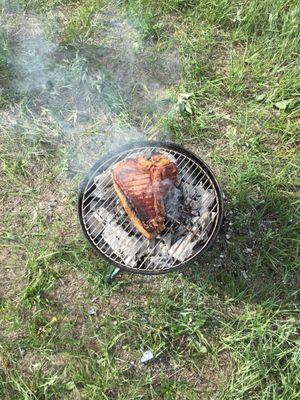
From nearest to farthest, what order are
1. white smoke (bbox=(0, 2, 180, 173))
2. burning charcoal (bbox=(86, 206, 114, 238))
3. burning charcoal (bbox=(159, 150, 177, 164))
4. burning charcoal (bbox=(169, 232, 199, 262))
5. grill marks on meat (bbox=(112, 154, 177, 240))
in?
grill marks on meat (bbox=(112, 154, 177, 240)), burning charcoal (bbox=(169, 232, 199, 262)), burning charcoal (bbox=(86, 206, 114, 238)), burning charcoal (bbox=(159, 150, 177, 164)), white smoke (bbox=(0, 2, 180, 173))

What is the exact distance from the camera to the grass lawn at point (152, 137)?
10.8 feet

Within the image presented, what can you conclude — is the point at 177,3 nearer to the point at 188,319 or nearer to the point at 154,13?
the point at 154,13

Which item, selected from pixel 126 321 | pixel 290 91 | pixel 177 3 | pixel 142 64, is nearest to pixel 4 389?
pixel 126 321

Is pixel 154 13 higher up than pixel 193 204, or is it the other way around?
pixel 154 13

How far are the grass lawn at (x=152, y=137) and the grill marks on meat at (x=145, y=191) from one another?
74cm

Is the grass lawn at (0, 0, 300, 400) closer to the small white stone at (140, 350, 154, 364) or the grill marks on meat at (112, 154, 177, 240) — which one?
the small white stone at (140, 350, 154, 364)

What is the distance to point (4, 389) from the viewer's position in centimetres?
319

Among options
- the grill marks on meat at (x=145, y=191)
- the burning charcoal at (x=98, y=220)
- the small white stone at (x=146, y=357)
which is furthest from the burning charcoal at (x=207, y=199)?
the small white stone at (x=146, y=357)

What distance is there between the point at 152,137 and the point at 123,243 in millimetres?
1326

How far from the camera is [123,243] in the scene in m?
3.15

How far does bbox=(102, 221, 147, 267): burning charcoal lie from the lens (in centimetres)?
312

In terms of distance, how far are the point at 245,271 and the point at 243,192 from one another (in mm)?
695

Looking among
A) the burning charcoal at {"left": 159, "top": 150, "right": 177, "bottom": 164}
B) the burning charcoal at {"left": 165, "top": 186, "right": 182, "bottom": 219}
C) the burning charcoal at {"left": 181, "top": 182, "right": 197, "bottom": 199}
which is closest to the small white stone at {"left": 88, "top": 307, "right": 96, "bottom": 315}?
the burning charcoal at {"left": 165, "top": 186, "right": 182, "bottom": 219}

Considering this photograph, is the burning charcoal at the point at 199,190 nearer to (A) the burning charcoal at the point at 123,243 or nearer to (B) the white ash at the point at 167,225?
(B) the white ash at the point at 167,225
